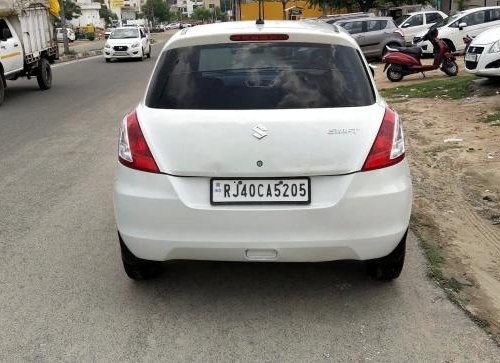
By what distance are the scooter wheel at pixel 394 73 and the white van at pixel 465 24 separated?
15.0ft

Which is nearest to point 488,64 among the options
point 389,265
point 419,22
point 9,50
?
point 389,265

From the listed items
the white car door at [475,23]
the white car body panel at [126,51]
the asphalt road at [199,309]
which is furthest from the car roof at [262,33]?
the white car body panel at [126,51]

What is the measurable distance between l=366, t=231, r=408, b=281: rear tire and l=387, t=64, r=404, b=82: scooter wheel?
491 inches

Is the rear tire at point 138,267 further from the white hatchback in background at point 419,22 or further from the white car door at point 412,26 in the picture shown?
the white hatchback in background at point 419,22

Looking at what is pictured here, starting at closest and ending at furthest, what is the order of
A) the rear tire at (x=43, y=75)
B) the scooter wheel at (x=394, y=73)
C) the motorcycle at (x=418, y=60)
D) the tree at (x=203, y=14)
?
the motorcycle at (x=418, y=60)
the scooter wheel at (x=394, y=73)
the rear tire at (x=43, y=75)
the tree at (x=203, y=14)

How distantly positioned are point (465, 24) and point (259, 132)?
734 inches

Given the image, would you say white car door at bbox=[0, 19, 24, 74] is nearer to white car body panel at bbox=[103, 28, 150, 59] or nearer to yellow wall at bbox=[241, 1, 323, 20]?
white car body panel at bbox=[103, 28, 150, 59]

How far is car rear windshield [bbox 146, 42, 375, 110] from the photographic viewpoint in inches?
136

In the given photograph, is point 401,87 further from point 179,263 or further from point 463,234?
point 179,263

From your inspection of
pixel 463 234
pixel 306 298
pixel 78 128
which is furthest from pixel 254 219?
pixel 78 128

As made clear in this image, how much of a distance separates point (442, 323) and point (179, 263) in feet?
6.11

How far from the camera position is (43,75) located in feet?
52.2

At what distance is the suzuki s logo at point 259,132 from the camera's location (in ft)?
10.5

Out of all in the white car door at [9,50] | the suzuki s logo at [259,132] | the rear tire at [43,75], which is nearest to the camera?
the suzuki s logo at [259,132]
